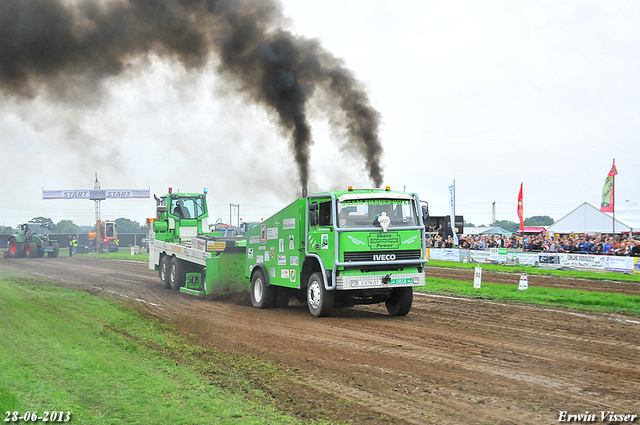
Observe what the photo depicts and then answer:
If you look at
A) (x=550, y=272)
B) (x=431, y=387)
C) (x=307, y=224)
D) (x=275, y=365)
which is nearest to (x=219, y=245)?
(x=307, y=224)

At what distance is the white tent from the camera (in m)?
41.8

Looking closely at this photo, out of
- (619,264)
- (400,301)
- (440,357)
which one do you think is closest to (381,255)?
(400,301)

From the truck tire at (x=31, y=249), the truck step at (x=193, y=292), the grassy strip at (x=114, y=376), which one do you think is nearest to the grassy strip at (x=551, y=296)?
the truck step at (x=193, y=292)

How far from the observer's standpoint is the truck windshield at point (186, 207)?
69.2 ft

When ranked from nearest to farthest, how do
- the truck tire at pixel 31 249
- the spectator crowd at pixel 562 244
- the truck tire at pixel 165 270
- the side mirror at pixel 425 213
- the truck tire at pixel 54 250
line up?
the side mirror at pixel 425 213 < the truck tire at pixel 165 270 < the spectator crowd at pixel 562 244 < the truck tire at pixel 31 249 < the truck tire at pixel 54 250

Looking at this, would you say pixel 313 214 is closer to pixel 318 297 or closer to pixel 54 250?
pixel 318 297

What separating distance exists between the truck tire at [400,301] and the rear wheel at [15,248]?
118 ft

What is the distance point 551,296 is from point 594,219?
101 feet

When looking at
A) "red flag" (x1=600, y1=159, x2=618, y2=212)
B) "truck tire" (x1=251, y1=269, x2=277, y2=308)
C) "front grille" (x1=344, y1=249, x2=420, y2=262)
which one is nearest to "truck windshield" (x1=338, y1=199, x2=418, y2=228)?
"front grille" (x1=344, y1=249, x2=420, y2=262)

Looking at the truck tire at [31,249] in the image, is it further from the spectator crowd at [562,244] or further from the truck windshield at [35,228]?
the spectator crowd at [562,244]

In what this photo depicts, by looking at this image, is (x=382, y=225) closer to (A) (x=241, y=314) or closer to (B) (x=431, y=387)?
(A) (x=241, y=314)

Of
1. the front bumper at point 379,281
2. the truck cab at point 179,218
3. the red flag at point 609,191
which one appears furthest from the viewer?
the red flag at point 609,191

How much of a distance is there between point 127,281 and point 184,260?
507cm

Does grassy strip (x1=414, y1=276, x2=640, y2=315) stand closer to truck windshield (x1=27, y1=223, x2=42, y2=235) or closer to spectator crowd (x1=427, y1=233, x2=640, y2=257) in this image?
spectator crowd (x1=427, y1=233, x2=640, y2=257)
